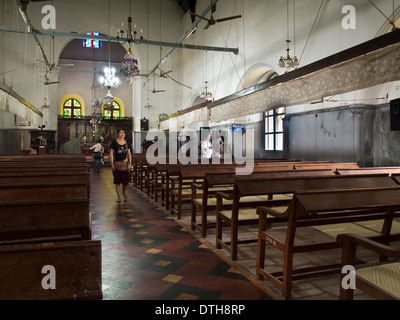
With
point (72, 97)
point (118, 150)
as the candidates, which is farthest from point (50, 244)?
point (72, 97)

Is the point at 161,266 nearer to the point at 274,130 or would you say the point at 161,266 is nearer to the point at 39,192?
the point at 39,192

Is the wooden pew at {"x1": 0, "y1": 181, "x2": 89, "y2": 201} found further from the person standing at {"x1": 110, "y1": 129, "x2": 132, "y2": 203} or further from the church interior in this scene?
the person standing at {"x1": 110, "y1": 129, "x2": 132, "y2": 203}

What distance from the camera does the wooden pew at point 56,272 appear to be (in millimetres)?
1022

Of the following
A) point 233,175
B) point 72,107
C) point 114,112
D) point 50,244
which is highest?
point 72,107

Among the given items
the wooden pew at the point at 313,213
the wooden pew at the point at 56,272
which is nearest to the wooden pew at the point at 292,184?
the wooden pew at the point at 313,213

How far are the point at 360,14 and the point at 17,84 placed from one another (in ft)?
51.6

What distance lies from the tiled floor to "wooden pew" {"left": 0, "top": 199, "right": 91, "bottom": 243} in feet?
3.12

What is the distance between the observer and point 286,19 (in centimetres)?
919

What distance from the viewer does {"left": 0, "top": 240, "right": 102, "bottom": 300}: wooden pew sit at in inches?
40.3

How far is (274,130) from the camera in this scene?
1093cm

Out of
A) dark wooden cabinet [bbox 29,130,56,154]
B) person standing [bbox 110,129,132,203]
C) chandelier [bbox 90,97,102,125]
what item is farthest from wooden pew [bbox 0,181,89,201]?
chandelier [bbox 90,97,102,125]

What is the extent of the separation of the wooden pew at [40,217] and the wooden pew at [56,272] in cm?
42

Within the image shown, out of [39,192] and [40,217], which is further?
[39,192]

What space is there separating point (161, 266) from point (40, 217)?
1517 millimetres
